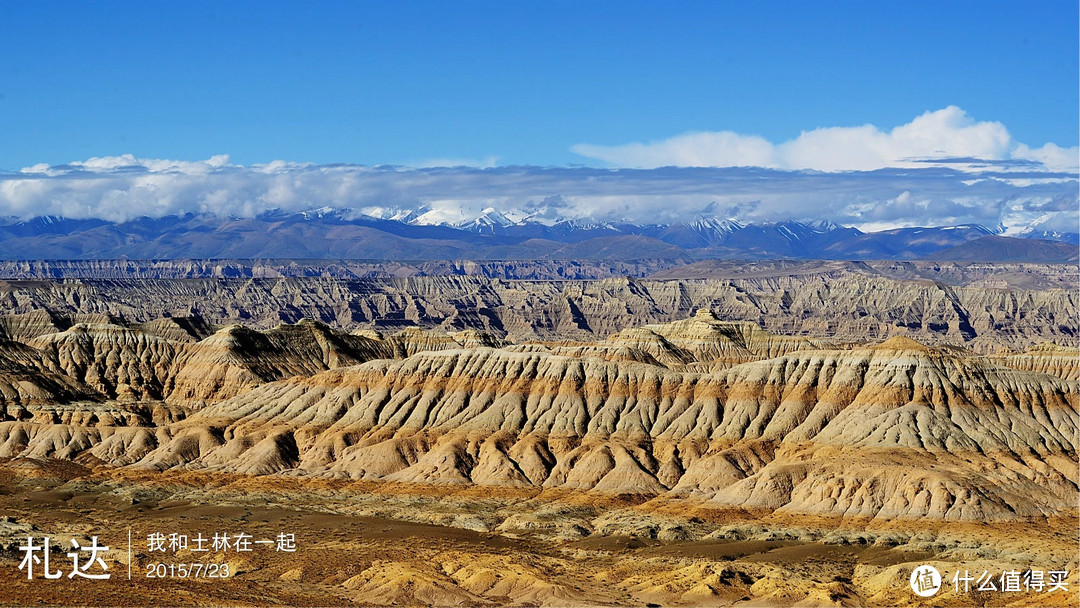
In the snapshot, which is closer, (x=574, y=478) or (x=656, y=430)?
(x=574, y=478)

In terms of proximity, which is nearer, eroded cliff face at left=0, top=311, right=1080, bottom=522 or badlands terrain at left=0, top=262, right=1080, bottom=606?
badlands terrain at left=0, top=262, right=1080, bottom=606

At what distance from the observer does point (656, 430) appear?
150875 mm

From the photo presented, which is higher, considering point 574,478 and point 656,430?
point 656,430

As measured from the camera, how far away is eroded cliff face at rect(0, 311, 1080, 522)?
127m

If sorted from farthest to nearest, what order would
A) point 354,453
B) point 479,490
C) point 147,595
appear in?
point 354,453
point 479,490
point 147,595

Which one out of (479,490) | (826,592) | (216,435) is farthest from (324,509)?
(826,592)

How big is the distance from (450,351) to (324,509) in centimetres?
4465

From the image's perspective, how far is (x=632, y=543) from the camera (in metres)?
113

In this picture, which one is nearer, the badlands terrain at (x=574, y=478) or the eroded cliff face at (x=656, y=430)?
the badlands terrain at (x=574, y=478)

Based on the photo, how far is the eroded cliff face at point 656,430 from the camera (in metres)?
127

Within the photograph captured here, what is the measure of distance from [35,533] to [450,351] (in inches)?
2765

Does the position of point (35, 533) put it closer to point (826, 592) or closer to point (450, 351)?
point (826, 592)

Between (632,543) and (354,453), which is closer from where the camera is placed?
(632,543)

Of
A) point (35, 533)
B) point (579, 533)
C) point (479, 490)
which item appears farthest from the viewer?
point (479, 490)
